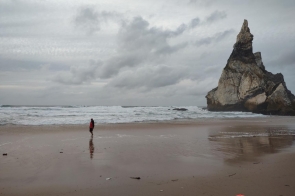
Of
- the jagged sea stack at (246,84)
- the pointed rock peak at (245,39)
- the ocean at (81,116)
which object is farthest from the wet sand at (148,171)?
the pointed rock peak at (245,39)

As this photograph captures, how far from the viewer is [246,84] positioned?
170ft

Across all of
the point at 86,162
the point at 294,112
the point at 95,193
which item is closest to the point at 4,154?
the point at 86,162

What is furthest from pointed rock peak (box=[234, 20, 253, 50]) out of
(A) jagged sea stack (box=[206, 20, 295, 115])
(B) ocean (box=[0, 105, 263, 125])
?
(B) ocean (box=[0, 105, 263, 125])

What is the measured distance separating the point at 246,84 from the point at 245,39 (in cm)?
1021

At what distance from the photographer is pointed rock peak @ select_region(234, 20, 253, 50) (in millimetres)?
52875

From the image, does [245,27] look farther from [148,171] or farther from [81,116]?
[148,171]

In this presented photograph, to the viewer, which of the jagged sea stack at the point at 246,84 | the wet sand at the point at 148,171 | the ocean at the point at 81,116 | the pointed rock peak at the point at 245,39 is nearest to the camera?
the wet sand at the point at 148,171

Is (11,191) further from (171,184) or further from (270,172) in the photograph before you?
(270,172)

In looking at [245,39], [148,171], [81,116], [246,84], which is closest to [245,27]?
[245,39]

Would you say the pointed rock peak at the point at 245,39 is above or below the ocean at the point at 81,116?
above

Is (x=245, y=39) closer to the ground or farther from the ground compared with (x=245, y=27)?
closer to the ground

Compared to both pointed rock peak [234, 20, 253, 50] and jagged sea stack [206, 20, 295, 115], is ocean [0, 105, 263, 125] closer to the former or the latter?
jagged sea stack [206, 20, 295, 115]

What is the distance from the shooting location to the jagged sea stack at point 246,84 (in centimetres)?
4825

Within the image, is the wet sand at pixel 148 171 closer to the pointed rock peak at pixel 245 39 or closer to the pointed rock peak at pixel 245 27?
the pointed rock peak at pixel 245 39
